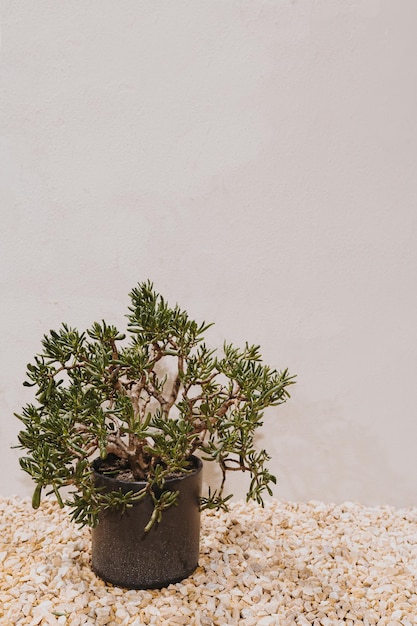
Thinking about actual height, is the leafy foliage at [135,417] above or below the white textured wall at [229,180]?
below

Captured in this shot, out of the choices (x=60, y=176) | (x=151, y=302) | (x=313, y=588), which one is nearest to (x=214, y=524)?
(x=313, y=588)

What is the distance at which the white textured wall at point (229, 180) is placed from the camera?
1885mm

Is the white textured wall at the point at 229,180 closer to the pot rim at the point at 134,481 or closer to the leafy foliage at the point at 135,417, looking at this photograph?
the leafy foliage at the point at 135,417

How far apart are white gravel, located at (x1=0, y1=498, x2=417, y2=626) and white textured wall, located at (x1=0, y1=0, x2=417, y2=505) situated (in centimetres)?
24

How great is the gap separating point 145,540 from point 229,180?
96 centimetres

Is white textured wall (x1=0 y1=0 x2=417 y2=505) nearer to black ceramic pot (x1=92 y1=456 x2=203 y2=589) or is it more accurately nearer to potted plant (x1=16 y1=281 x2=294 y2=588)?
potted plant (x1=16 y1=281 x2=294 y2=588)

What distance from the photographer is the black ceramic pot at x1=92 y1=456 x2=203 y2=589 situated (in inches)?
60.6

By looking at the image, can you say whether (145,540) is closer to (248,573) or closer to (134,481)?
(134,481)

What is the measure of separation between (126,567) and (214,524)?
0.38 metres

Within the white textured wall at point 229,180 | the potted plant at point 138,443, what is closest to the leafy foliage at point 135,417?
the potted plant at point 138,443

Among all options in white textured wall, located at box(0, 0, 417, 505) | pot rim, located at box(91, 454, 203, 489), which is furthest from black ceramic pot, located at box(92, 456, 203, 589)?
white textured wall, located at box(0, 0, 417, 505)

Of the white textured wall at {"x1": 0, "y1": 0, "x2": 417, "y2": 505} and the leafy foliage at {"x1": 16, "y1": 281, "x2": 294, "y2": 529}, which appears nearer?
the leafy foliage at {"x1": 16, "y1": 281, "x2": 294, "y2": 529}

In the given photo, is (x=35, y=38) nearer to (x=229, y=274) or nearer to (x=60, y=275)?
(x=60, y=275)

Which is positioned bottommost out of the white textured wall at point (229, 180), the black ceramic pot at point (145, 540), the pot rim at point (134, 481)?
the black ceramic pot at point (145, 540)
